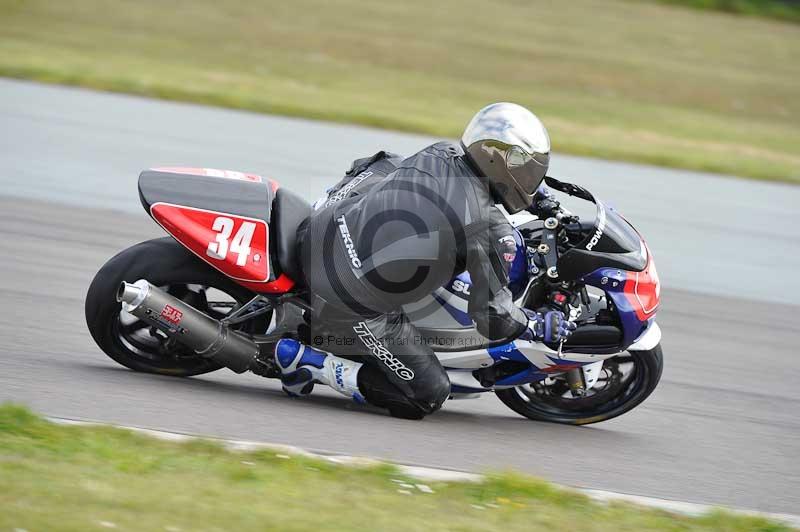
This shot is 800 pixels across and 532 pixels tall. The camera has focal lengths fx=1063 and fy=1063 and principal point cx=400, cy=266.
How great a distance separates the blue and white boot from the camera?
17.5 feet

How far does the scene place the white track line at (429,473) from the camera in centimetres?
455

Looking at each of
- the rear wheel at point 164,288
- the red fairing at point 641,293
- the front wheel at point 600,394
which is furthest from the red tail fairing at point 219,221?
the red fairing at point 641,293

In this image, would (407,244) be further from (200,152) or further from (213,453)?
(200,152)

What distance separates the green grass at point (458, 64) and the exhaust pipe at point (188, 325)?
7.72m

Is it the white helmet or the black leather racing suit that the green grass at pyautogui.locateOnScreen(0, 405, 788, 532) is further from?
the white helmet

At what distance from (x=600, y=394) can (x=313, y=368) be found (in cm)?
159

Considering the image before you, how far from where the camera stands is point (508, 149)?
4914 millimetres

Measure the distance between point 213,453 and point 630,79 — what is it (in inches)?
770

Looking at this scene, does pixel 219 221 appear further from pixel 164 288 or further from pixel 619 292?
pixel 619 292

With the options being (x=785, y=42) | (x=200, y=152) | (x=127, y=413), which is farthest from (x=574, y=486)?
(x=785, y=42)

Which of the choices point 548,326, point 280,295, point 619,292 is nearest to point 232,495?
point 280,295

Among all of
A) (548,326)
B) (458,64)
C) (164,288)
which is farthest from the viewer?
(458,64)

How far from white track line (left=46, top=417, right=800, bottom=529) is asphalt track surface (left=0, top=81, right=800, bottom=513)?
0.51 ft

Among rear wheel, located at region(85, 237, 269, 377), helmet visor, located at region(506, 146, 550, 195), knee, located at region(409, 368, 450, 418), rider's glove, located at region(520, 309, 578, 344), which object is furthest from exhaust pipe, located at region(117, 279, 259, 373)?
helmet visor, located at region(506, 146, 550, 195)
